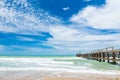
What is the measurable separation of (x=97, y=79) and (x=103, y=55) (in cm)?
2453

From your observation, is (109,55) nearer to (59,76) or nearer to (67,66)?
(67,66)

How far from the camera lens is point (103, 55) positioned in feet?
112

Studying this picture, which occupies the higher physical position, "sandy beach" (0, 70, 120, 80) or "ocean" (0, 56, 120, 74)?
"ocean" (0, 56, 120, 74)

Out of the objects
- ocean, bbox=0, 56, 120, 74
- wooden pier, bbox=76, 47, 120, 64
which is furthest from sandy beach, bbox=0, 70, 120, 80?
wooden pier, bbox=76, 47, 120, 64


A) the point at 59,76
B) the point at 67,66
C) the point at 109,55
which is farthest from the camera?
the point at 109,55

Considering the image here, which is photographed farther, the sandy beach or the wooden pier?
the wooden pier

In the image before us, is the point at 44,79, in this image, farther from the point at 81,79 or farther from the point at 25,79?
the point at 81,79

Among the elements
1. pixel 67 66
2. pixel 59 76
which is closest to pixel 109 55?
pixel 67 66

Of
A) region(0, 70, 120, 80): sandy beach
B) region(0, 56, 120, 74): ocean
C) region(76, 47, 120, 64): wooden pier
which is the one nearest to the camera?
region(0, 70, 120, 80): sandy beach

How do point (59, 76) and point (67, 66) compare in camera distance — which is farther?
point (67, 66)

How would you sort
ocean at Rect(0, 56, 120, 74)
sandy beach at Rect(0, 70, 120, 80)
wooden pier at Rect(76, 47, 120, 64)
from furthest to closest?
wooden pier at Rect(76, 47, 120, 64), ocean at Rect(0, 56, 120, 74), sandy beach at Rect(0, 70, 120, 80)

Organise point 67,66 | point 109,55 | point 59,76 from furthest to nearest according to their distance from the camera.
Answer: point 109,55 → point 67,66 → point 59,76

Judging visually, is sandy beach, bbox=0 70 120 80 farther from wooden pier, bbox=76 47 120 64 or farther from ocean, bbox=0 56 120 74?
wooden pier, bbox=76 47 120 64

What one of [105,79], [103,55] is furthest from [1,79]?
[103,55]
